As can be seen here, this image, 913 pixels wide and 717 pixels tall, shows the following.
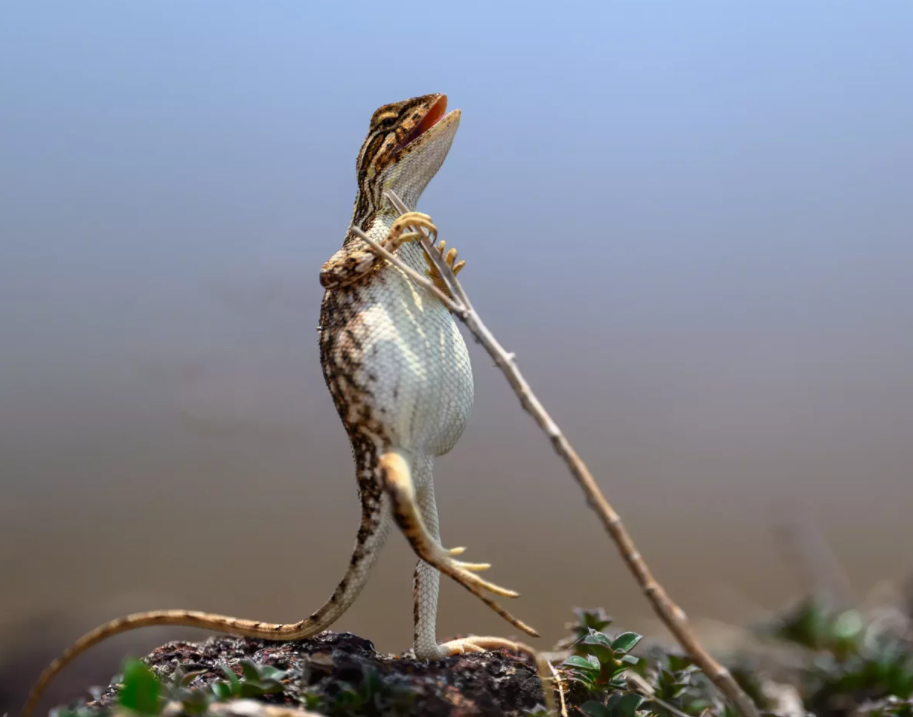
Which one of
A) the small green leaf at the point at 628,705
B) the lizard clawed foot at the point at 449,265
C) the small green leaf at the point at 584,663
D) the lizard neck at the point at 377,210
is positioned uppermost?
the lizard neck at the point at 377,210

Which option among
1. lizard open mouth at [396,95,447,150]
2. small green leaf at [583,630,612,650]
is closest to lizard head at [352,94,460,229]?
lizard open mouth at [396,95,447,150]

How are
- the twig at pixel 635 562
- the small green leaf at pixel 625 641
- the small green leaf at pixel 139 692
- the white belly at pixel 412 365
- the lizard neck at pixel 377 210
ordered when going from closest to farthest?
the small green leaf at pixel 139 692, the twig at pixel 635 562, the small green leaf at pixel 625 641, the white belly at pixel 412 365, the lizard neck at pixel 377 210

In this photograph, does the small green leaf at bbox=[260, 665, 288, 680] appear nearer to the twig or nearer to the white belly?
the white belly

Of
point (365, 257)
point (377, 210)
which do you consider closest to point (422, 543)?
point (365, 257)

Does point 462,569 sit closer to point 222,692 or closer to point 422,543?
point 422,543

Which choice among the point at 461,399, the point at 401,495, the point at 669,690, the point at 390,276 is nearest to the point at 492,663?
the point at 669,690

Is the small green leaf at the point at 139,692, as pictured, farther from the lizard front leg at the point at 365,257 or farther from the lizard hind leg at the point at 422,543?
the lizard front leg at the point at 365,257

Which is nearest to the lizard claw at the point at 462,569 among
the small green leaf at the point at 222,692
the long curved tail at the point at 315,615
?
the long curved tail at the point at 315,615
